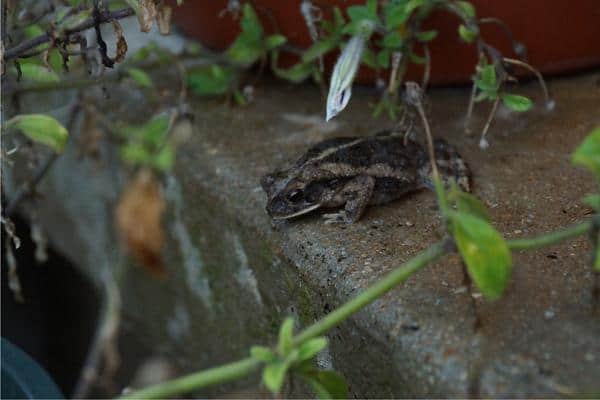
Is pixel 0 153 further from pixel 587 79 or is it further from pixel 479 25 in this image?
pixel 587 79

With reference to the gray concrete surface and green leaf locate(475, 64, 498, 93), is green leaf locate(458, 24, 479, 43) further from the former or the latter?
the gray concrete surface

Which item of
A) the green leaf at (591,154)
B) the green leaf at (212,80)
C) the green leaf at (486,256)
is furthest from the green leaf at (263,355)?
the green leaf at (212,80)

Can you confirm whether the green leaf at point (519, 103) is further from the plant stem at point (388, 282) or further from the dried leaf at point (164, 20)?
the dried leaf at point (164, 20)

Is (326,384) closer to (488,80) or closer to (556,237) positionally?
(556,237)

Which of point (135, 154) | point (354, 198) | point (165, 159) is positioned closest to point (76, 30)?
point (165, 159)

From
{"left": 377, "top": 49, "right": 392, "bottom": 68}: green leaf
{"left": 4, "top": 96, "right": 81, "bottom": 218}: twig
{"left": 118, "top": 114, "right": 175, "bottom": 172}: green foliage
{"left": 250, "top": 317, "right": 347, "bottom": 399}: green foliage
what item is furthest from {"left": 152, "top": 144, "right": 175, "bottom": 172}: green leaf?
{"left": 250, "top": 317, "right": 347, "bottom": 399}: green foliage

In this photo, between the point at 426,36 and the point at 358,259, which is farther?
the point at 426,36

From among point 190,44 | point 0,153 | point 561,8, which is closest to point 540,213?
point 561,8
